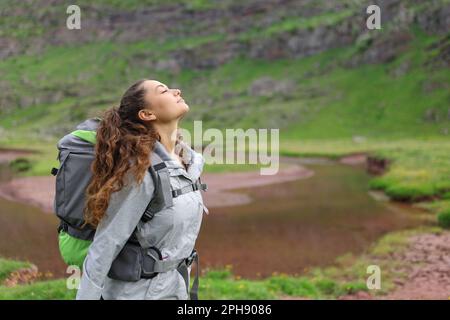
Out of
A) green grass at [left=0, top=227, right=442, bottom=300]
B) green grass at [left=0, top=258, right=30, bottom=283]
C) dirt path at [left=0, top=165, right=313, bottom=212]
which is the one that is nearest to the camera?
green grass at [left=0, top=227, right=442, bottom=300]

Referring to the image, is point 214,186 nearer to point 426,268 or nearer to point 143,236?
point 426,268

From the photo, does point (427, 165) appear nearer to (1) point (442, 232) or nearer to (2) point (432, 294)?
(1) point (442, 232)

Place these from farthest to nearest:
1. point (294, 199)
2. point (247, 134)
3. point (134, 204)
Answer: point (247, 134) < point (294, 199) < point (134, 204)

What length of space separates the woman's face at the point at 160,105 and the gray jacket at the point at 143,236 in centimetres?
27

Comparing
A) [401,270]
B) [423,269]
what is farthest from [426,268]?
[401,270]

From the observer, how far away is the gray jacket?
4.12 m

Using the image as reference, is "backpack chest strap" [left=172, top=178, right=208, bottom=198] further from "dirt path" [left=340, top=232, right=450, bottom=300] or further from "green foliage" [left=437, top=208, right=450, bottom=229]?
"green foliage" [left=437, top=208, right=450, bottom=229]

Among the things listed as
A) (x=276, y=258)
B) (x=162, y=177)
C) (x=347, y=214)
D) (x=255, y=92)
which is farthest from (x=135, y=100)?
(x=255, y=92)

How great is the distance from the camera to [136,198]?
13.7ft

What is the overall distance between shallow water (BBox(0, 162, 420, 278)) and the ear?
47.6ft

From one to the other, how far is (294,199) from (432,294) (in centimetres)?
2279

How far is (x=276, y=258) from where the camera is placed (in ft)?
68.4

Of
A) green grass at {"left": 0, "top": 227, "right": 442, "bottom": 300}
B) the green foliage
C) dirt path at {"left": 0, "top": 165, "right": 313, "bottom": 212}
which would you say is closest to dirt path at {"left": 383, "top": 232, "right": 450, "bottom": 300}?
green grass at {"left": 0, "top": 227, "right": 442, "bottom": 300}

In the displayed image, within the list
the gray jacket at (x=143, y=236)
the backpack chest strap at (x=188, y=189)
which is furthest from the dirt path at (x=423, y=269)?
the gray jacket at (x=143, y=236)
